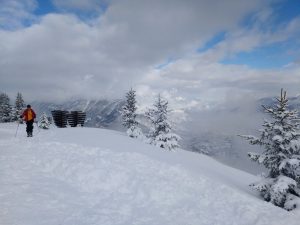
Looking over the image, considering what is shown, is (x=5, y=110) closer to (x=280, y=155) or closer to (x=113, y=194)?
(x=113, y=194)

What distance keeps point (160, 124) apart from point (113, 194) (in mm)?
21093

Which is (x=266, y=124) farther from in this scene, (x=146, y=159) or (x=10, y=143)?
(x=10, y=143)

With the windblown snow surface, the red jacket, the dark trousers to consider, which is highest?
the red jacket

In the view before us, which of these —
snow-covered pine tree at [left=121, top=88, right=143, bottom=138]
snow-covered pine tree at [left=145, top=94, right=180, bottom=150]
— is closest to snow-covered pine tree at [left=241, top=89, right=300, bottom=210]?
snow-covered pine tree at [left=145, top=94, right=180, bottom=150]

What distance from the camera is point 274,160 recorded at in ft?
52.4

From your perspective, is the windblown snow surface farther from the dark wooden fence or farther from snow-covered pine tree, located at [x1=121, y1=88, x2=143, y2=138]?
snow-covered pine tree, located at [x1=121, y1=88, x2=143, y2=138]

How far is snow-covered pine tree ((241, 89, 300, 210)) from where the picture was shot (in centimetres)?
1493

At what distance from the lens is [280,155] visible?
51.8ft

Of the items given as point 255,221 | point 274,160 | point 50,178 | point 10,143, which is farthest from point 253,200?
point 10,143

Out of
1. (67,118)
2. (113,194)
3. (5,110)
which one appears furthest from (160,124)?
(5,110)

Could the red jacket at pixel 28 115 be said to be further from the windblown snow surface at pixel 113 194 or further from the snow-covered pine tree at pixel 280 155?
the snow-covered pine tree at pixel 280 155

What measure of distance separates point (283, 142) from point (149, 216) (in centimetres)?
846

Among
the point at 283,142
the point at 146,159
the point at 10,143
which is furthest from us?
the point at 10,143

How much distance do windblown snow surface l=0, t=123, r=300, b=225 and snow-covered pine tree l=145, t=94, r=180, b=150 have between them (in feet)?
49.3
